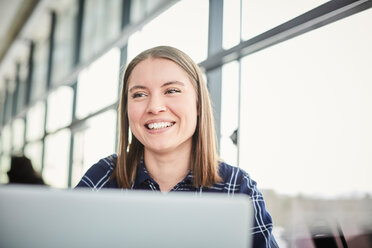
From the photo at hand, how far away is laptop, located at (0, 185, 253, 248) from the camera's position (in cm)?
50

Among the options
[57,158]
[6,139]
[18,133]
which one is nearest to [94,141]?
[57,158]

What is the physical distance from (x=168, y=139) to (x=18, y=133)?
9.12 m

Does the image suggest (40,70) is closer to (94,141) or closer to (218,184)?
(94,141)

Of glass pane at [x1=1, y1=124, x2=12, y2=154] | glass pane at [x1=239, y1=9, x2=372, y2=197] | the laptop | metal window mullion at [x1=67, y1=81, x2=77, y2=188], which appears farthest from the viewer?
glass pane at [x1=1, y1=124, x2=12, y2=154]

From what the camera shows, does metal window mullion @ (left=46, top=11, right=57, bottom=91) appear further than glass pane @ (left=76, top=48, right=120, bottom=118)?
Yes

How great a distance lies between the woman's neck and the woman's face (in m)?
0.03

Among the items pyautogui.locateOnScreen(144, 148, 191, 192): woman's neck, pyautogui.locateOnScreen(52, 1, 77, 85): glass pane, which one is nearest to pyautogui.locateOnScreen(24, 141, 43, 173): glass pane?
pyautogui.locateOnScreen(52, 1, 77, 85): glass pane

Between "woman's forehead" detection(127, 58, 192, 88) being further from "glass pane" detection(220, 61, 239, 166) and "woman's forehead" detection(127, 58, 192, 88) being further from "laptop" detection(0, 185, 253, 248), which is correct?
"glass pane" detection(220, 61, 239, 166)

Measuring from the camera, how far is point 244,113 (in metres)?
2.29

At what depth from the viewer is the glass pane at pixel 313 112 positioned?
5.32 feet

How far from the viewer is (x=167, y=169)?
121 centimetres

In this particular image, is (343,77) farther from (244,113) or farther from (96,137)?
(96,137)

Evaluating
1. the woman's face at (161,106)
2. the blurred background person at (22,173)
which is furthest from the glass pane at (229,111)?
the blurred background person at (22,173)

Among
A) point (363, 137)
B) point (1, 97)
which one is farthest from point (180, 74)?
point (1, 97)
